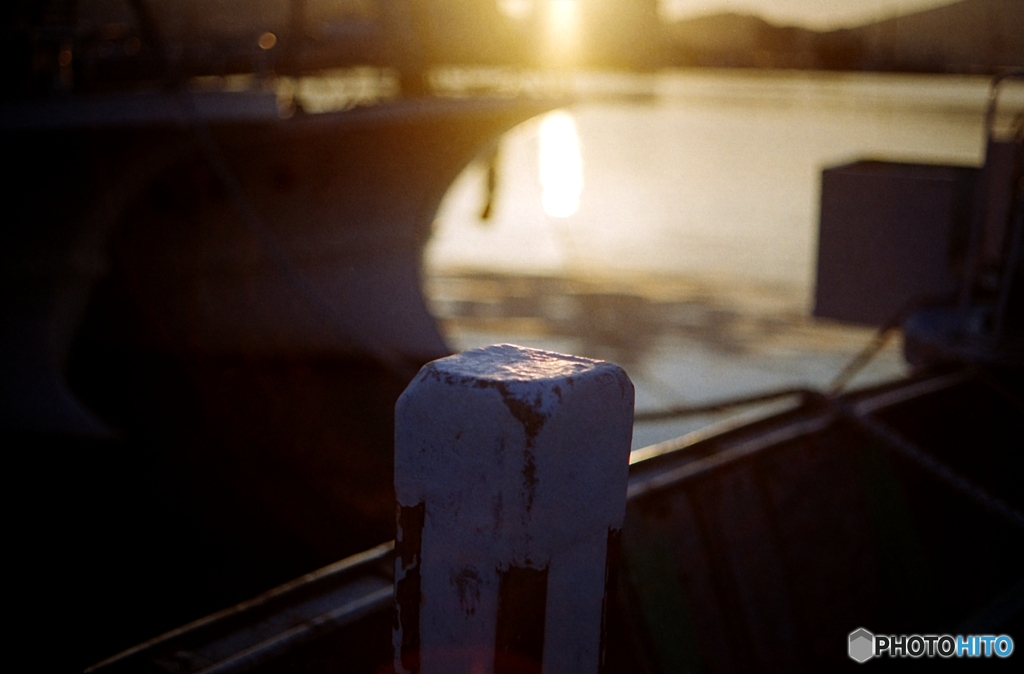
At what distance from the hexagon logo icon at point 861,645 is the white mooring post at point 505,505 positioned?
3.37 m

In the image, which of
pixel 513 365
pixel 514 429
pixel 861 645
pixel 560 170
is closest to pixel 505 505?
pixel 514 429

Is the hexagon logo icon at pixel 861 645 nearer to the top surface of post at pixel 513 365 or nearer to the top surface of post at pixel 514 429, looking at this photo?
the top surface of post at pixel 514 429

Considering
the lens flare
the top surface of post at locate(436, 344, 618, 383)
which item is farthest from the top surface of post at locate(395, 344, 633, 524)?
the lens flare

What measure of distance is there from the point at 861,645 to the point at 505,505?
3.81 meters

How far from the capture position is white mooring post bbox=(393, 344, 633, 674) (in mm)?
1766

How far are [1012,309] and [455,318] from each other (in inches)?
493

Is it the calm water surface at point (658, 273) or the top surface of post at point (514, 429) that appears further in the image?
the calm water surface at point (658, 273)

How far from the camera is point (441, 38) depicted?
41.5 ft

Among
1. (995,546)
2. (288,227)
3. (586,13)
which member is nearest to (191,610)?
(995,546)

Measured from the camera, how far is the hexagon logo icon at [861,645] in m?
4.81

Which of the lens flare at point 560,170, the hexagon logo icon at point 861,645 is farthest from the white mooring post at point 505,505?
the lens flare at point 560,170

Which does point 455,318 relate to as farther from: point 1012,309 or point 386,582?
point 386,582

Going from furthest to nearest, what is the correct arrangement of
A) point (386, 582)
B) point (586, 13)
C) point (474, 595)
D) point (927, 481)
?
point (586, 13)
point (927, 481)
point (386, 582)
point (474, 595)

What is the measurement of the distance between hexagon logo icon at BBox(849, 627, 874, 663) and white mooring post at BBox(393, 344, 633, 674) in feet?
11.1
